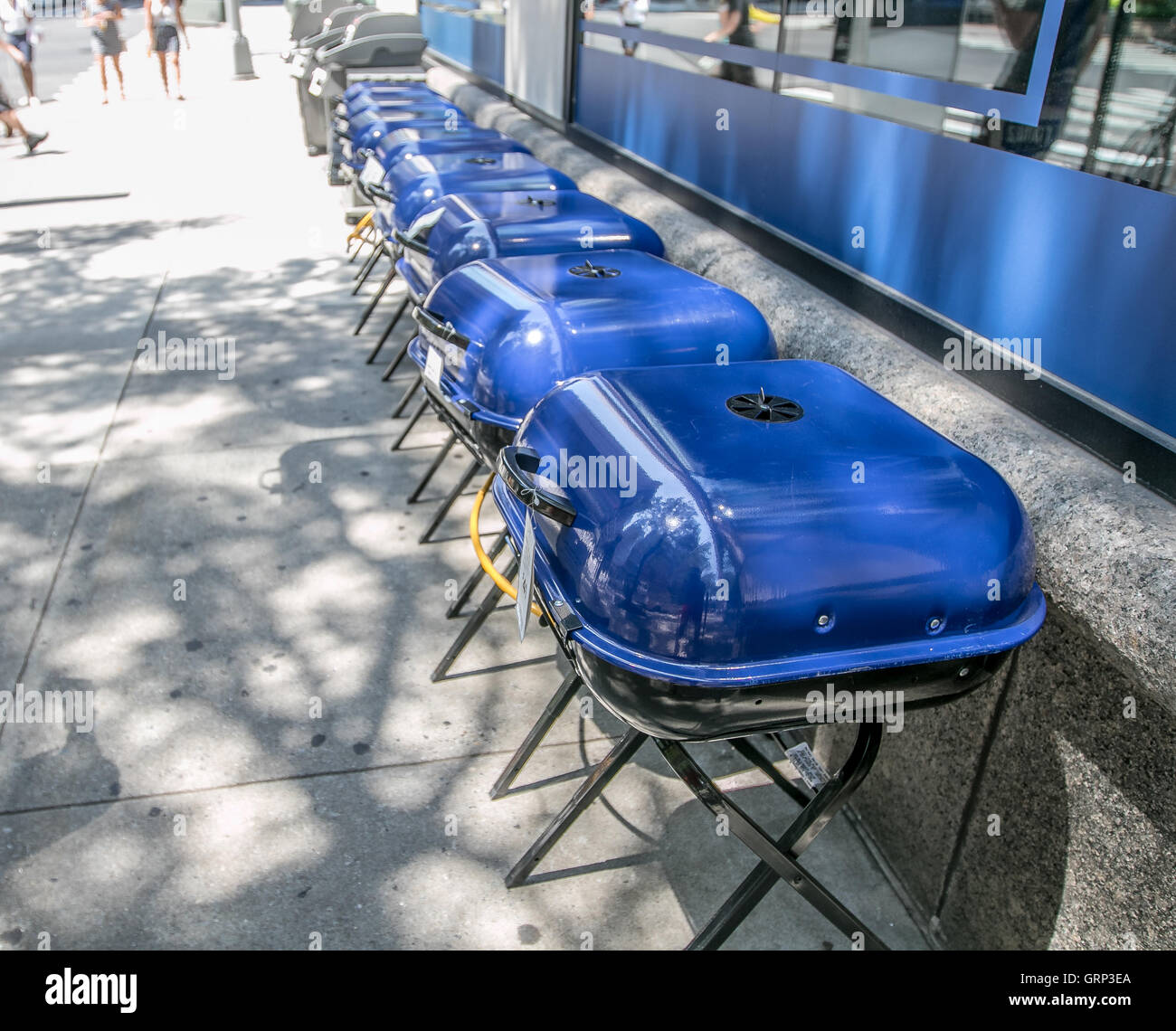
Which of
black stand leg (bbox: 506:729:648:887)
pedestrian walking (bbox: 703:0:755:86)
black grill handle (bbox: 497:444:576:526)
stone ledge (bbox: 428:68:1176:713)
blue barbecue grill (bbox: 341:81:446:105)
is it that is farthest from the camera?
blue barbecue grill (bbox: 341:81:446:105)

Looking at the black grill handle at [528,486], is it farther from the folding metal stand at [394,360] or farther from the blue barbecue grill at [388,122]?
the blue barbecue grill at [388,122]

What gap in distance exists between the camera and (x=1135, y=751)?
209cm

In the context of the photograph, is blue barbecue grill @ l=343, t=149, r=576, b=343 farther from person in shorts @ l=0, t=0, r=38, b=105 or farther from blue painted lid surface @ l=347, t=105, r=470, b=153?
person in shorts @ l=0, t=0, r=38, b=105

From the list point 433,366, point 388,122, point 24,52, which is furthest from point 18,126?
point 433,366

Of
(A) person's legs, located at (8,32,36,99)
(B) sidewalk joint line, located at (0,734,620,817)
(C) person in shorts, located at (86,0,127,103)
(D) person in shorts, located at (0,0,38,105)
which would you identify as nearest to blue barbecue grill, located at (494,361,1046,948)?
(B) sidewalk joint line, located at (0,734,620,817)

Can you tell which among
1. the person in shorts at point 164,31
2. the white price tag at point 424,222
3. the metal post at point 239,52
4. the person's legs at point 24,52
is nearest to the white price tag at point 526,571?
the white price tag at point 424,222

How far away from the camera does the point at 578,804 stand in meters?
2.76

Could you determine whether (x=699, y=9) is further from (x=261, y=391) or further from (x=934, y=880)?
(x=934, y=880)

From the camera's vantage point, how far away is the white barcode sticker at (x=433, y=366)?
3230 mm

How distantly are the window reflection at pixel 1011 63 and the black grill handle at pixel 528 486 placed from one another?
154 centimetres

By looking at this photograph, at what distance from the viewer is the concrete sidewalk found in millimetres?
2770
